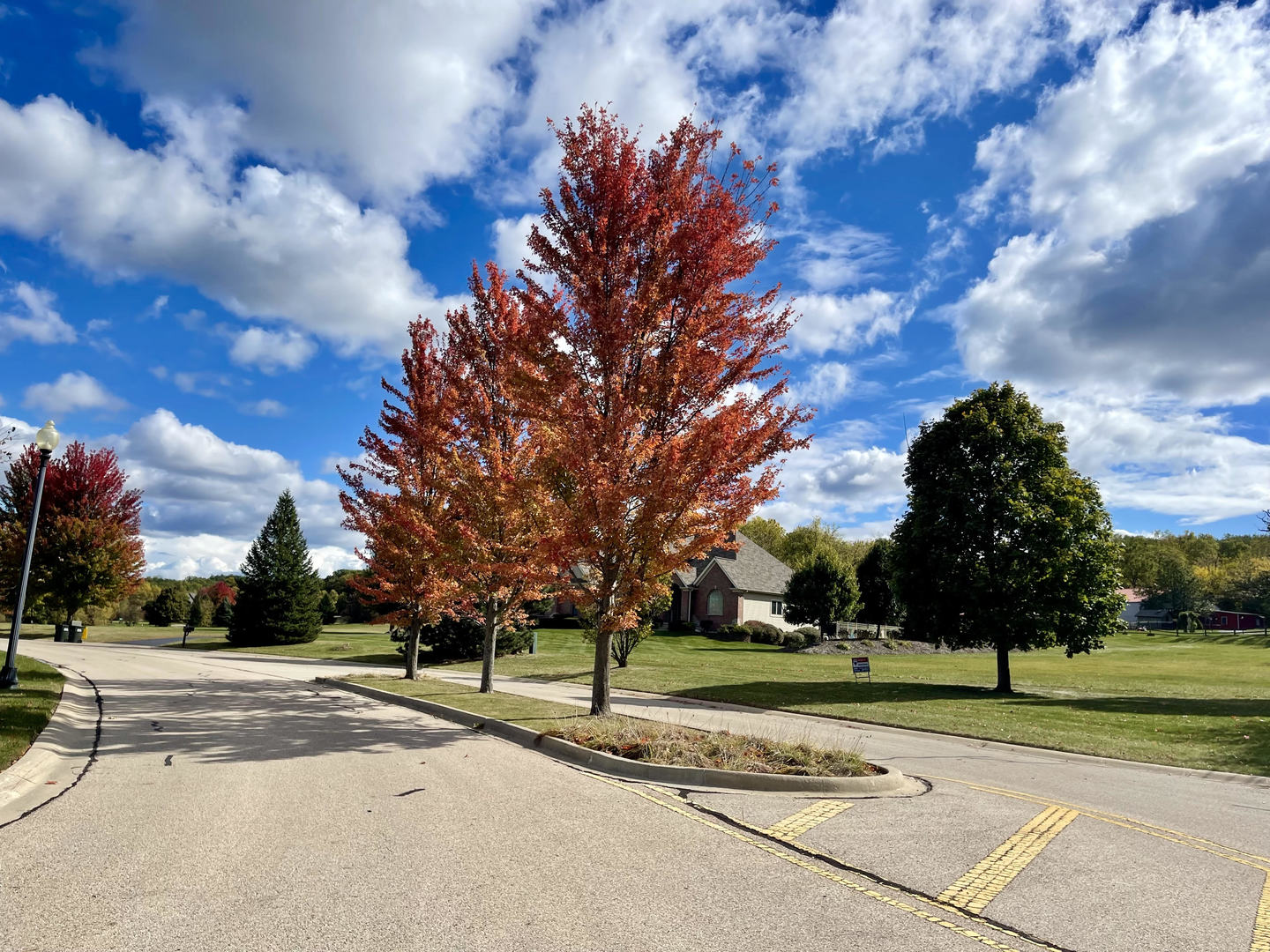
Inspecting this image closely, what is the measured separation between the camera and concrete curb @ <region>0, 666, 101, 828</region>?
7082mm

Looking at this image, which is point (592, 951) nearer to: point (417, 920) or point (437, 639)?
point (417, 920)

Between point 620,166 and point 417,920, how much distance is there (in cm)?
1206

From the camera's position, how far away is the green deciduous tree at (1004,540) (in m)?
22.9

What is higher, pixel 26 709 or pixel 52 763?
pixel 26 709

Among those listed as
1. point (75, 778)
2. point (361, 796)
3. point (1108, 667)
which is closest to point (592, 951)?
point (361, 796)

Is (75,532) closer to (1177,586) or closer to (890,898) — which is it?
(890,898)

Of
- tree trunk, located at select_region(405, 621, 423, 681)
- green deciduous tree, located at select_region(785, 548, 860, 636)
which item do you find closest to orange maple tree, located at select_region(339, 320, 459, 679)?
tree trunk, located at select_region(405, 621, 423, 681)

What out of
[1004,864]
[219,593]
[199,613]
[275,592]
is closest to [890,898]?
[1004,864]

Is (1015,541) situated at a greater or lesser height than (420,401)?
lesser

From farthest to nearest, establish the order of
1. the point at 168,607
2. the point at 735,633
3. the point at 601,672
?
the point at 168,607, the point at 735,633, the point at 601,672

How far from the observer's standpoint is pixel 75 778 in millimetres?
8180

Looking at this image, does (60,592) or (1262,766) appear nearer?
(1262,766)

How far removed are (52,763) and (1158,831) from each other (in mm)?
11514

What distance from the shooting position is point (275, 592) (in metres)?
43.8
